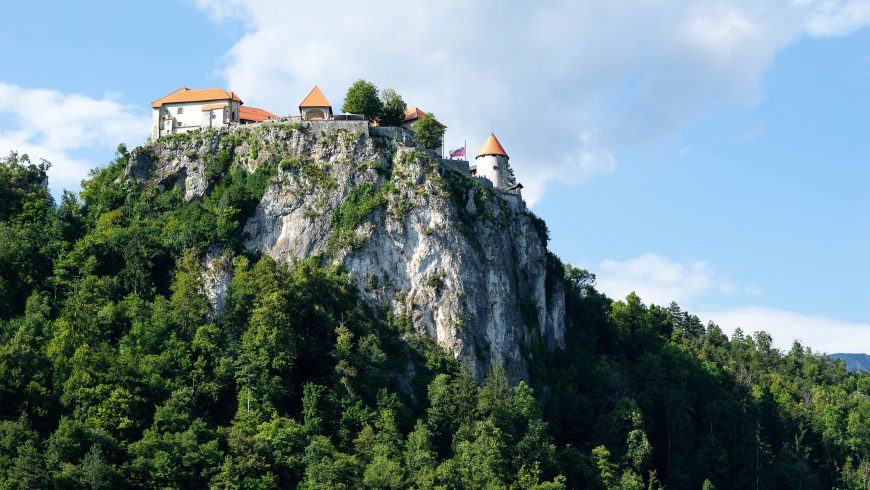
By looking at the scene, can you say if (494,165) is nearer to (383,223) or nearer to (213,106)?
(383,223)

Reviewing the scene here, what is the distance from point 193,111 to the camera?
106 m

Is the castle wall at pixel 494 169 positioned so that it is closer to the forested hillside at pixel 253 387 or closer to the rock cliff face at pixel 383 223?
the rock cliff face at pixel 383 223

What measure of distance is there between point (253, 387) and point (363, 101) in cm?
2935

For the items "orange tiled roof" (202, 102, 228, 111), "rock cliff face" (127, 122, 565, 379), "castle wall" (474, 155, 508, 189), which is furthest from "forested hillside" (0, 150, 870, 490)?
"castle wall" (474, 155, 508, 189)

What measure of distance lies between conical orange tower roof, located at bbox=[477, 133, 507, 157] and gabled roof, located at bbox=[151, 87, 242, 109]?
20922mm

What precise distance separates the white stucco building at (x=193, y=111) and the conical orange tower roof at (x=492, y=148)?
2089 centimetres

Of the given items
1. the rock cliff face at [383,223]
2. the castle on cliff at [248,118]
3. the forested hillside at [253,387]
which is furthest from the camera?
the castle on cliff at [248,118]

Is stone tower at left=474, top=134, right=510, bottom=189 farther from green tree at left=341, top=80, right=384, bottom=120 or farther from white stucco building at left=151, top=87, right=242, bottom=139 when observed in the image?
white stucco building at left=151, top=87, right=242, bottom=139

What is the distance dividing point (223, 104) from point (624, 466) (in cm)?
4342

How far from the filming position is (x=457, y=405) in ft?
293

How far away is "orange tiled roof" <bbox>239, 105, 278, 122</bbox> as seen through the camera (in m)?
107

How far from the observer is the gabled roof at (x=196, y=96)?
106188 millimetres

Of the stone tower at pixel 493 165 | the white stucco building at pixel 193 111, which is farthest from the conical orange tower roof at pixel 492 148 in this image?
the white stucco building at pixel 193 111

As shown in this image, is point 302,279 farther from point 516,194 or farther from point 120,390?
point 516,194
